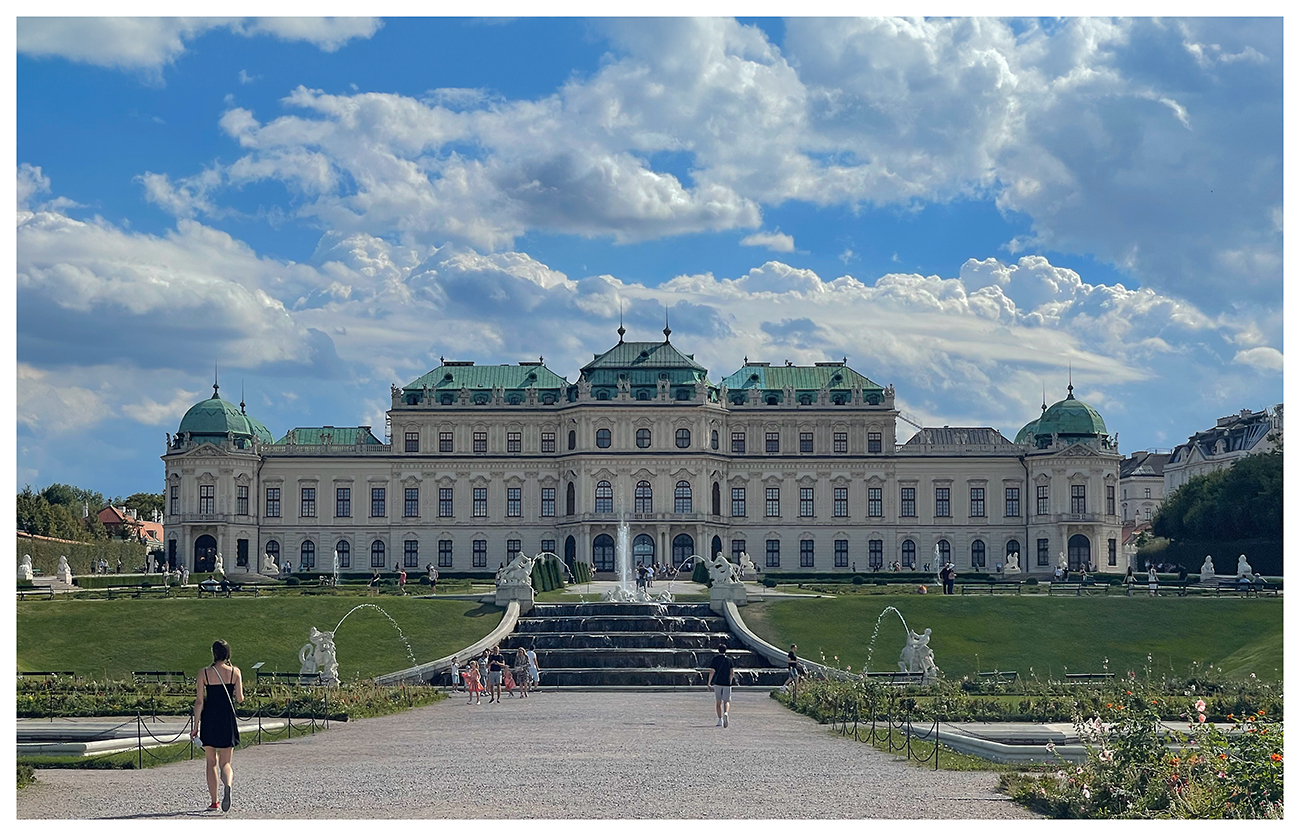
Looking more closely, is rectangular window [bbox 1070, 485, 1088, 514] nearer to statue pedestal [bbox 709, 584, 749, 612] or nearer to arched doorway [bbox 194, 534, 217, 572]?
statue pedestal [bbox 709, 584, 749, 612]

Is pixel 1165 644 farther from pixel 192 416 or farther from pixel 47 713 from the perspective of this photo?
pixel 192 416

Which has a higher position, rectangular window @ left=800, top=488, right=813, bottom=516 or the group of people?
rectangular window @ left=800, top=488, right=813, bottom=516

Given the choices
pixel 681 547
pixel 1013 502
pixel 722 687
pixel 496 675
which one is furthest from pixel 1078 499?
pixel 722 687

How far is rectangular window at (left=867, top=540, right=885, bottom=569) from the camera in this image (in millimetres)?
89688

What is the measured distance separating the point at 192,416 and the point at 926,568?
42.5 metres

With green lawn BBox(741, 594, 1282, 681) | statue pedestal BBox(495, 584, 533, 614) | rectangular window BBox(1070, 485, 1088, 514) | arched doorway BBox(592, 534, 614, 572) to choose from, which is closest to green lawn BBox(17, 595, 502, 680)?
statue pedestal BBox(495, 584, 533, 614)

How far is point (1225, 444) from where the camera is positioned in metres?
118

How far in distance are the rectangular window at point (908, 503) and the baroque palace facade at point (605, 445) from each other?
81 millimetres

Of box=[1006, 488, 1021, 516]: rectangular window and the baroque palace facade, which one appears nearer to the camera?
the baroque palace facade

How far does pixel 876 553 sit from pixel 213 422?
1510 inches

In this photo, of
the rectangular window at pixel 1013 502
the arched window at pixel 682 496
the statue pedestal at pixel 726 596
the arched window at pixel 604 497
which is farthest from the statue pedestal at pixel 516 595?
the rectangular window at pixel 1013 502

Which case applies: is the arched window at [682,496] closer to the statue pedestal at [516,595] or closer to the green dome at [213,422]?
the green dome at [213,422]

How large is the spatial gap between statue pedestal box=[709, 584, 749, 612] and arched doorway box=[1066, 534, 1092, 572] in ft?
131

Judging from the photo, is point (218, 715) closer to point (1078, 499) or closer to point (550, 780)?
point (550, 780)
